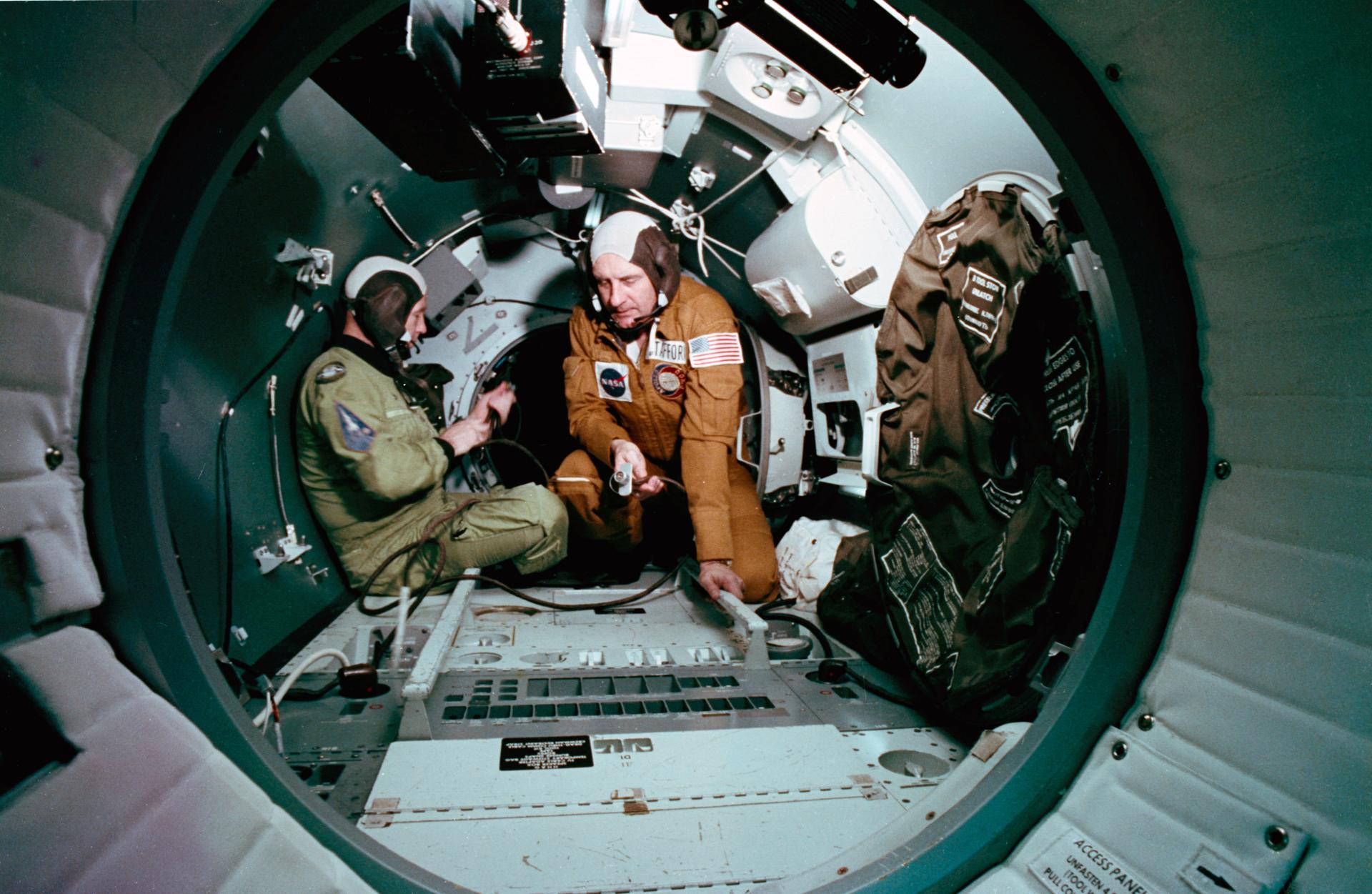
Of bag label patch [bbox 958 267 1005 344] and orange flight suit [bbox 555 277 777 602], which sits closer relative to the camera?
bag label patch [bbox 958 267 1005 344]

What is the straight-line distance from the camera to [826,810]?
136cm

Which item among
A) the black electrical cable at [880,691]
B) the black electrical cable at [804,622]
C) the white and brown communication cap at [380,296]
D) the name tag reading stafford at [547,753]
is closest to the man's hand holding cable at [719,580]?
the black electrical cable at [804,622]

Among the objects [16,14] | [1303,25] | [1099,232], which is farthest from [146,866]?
[1303,25]

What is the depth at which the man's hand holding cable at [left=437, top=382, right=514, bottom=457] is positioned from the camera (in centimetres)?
320

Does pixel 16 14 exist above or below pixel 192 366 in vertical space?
above

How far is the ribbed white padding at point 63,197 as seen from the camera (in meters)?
0.66

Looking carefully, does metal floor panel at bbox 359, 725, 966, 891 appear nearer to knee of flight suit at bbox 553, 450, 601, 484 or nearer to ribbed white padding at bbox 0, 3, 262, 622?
ribbed white padding at bbox 0, 3, 262, 622

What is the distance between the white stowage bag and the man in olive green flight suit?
1.19 meters

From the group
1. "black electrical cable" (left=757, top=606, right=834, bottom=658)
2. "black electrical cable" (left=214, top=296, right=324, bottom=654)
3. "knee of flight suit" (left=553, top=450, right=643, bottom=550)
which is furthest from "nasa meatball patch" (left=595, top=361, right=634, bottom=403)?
"black electrical cable" (left=214, top=296, right=324, bottom=654)

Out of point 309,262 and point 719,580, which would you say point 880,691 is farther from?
point 309,262

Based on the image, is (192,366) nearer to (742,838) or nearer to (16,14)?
(16,14)

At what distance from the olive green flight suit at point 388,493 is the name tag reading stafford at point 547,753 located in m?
1.34

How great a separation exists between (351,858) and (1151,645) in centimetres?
130

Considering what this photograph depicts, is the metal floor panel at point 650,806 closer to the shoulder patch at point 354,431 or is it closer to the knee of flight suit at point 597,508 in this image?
the shoulder patch at point 354,431
